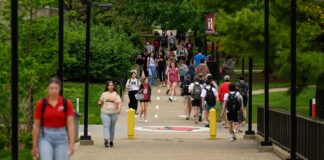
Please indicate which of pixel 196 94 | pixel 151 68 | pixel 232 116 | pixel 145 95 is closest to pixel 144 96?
pixel 145 95

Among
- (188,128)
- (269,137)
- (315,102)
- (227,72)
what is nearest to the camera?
(269,137)

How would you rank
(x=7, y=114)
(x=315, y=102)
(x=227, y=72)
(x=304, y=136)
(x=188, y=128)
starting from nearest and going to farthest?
(x=304, y=136), (x=7, y=114), (x=315, y=102), (x=188, y=128), (x=227, y=72)

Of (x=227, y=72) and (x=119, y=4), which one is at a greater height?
(x=119, y=4)

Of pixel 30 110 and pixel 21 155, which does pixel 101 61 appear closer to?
pixel 30 110

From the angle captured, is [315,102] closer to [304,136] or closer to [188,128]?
[188,128]

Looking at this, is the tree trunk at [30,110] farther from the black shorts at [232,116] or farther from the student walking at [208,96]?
the student walking at [208,96]

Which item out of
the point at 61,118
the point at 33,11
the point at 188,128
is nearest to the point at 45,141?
the point at 61,118

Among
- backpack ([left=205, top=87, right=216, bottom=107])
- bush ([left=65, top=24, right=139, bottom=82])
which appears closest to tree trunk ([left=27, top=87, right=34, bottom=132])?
backpack ([left=205, top=87, right=216, bottom=107])

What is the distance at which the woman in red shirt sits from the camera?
1394 cm

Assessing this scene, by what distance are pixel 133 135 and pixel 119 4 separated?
3731 cm

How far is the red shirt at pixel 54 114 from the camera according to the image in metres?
13.9

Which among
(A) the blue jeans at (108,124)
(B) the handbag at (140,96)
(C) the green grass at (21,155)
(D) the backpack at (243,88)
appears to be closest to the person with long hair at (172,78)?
(B) the handbag at (140,96)

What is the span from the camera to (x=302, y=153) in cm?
1983

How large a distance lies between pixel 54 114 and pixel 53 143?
0.42 metres
